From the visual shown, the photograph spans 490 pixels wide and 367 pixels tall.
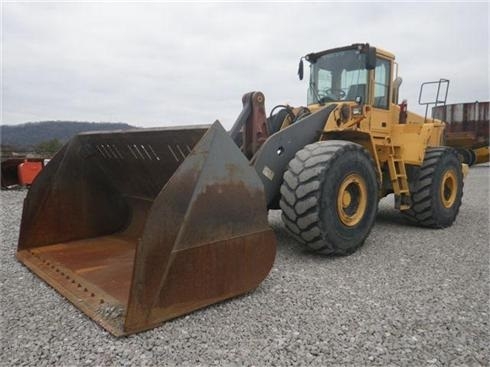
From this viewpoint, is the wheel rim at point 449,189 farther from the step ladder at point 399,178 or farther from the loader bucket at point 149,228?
the loader bucket at point 149,228

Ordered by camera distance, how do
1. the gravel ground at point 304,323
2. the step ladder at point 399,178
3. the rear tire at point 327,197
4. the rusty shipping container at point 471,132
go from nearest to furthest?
1. the gravel ground at point 304,323
2. the rear tire at point 327,197
3. the step ladder at point 399,178
4. the rusty shipping container at point 471,132

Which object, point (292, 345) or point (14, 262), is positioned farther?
point (14, 262)

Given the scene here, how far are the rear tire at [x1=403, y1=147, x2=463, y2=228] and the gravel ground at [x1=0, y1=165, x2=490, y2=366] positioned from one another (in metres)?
1.72

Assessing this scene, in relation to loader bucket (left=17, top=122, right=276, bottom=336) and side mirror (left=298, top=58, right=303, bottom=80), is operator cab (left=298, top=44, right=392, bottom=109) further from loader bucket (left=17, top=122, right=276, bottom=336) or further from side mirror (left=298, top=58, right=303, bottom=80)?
loader bucket (left=17, top=122, right=276, bottom=336)

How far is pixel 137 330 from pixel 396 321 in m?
1.69

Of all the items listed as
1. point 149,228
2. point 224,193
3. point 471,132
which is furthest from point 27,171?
point 471,132

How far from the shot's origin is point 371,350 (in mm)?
2340

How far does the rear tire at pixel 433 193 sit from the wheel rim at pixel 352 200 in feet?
5.83

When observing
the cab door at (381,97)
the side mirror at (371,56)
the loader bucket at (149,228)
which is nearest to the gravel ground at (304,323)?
the loader bucket at (149,228)

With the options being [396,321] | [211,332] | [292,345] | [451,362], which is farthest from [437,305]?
[211,332]

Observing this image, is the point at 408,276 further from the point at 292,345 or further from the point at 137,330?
the point at 137,330

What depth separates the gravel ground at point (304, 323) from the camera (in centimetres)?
225

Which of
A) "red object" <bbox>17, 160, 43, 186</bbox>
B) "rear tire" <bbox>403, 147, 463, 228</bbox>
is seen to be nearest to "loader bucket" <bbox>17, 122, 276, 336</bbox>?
"rear tire" <bbox>403, 147, 463, 228</bbox>

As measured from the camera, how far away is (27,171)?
1019 cm
